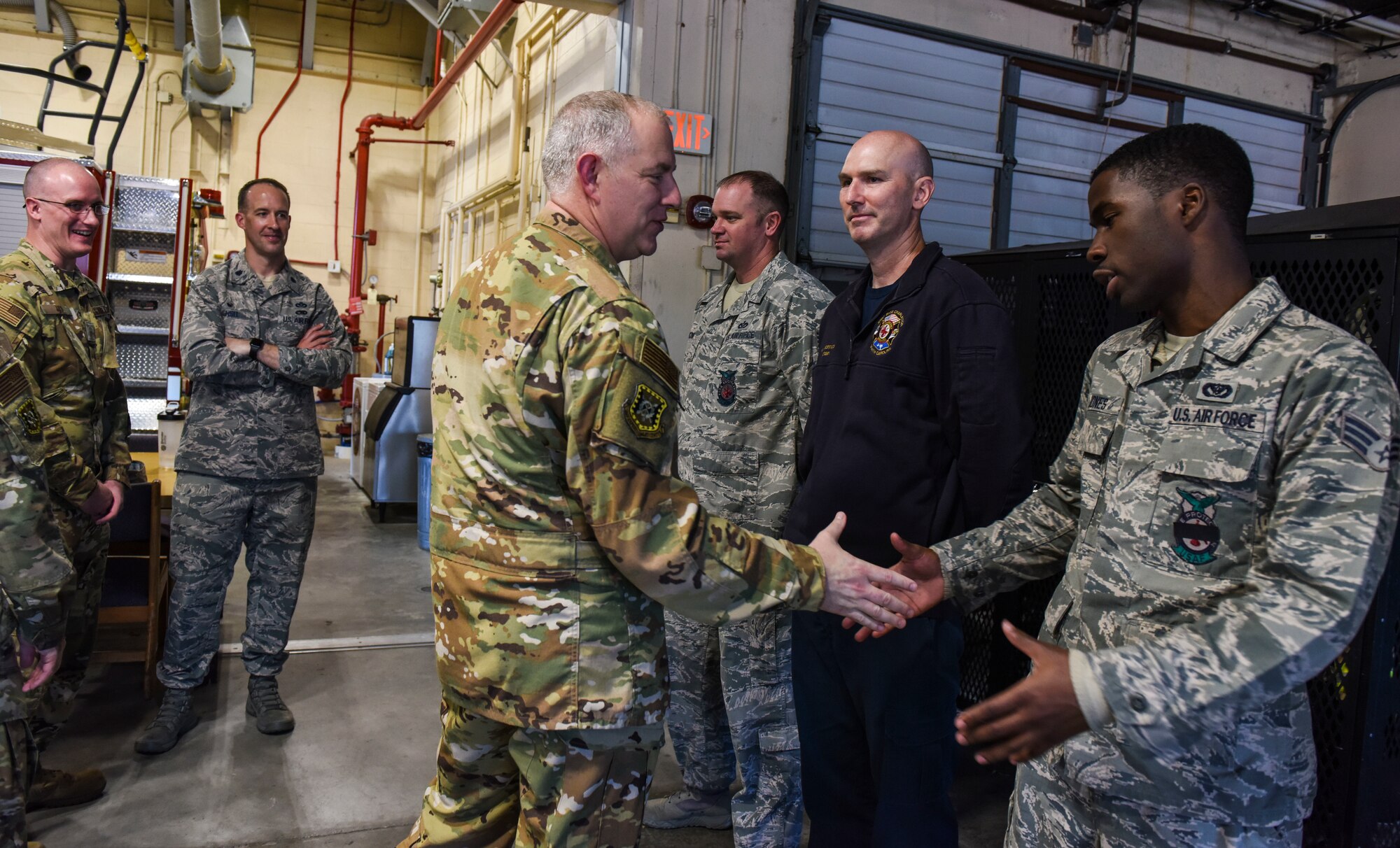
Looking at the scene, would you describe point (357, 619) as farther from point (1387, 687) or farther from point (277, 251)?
point (1387, 687)

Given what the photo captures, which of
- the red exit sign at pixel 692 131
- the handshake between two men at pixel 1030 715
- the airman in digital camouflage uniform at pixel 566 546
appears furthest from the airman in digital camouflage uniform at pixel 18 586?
the red exit sign at pixel 692 131

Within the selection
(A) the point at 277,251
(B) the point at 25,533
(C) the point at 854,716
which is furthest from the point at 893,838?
(A) the point at 277,251

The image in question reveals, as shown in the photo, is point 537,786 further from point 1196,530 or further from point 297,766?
point 297,766

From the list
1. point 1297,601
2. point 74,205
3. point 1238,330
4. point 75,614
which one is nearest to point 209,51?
point 74,205

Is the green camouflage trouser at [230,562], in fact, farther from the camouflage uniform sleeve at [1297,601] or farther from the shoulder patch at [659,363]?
the camouflage uniform sleeve at [1297,601]

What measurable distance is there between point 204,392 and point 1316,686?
321 cm

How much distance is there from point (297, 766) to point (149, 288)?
3.90 meters

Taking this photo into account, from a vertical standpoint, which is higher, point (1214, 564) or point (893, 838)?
point (1214, 564)

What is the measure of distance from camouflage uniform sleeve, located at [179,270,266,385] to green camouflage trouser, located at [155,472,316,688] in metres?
0.34

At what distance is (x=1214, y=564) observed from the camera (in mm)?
1135

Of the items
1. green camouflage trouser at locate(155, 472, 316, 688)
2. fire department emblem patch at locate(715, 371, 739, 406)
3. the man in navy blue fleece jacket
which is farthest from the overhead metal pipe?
the man in navy blue fleece jacket

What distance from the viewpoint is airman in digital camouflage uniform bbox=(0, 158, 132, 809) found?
2.44 metres

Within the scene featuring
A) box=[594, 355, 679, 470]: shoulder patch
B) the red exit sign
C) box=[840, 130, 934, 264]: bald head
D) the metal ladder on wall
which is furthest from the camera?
the metal ladder on wall

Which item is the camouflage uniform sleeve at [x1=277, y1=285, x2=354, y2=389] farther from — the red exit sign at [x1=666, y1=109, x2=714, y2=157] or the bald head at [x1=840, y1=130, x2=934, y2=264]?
the bald head at [x1=840, y1=130, x2=934, y2=264]
